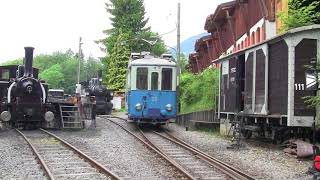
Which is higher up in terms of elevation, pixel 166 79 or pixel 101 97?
pixel 166 79

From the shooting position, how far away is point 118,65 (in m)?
59.0

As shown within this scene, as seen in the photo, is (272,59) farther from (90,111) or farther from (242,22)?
(242,22)

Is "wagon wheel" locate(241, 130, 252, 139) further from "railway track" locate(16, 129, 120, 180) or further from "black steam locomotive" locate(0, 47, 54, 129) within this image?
"black steam locomotive" locate(0, 47, 54, 129)

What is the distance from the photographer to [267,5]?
2514 centimetres

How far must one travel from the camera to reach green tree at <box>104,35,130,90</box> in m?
58.5

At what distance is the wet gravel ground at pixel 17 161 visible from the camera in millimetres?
10828

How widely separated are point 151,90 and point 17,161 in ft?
33.1

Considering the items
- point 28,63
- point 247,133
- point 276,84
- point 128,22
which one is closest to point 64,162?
point 276,84

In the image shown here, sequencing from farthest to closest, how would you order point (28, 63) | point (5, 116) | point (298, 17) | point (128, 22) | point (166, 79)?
point (128, 22)
point (28, 63)
point (166, 79)
point (5, 116)
point (298, 17)

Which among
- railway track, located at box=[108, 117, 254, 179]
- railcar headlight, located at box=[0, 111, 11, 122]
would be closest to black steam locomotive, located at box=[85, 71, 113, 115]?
railcar headlight, located at box=[0, 111, 11, 122]

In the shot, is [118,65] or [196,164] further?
[118,65]

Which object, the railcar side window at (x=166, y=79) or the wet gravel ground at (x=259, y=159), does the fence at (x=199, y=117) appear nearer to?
the railcar side window at (x=166, y=79)

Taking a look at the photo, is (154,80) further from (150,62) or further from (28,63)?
(28,63)

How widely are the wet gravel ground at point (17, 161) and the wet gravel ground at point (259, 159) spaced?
4304mm
